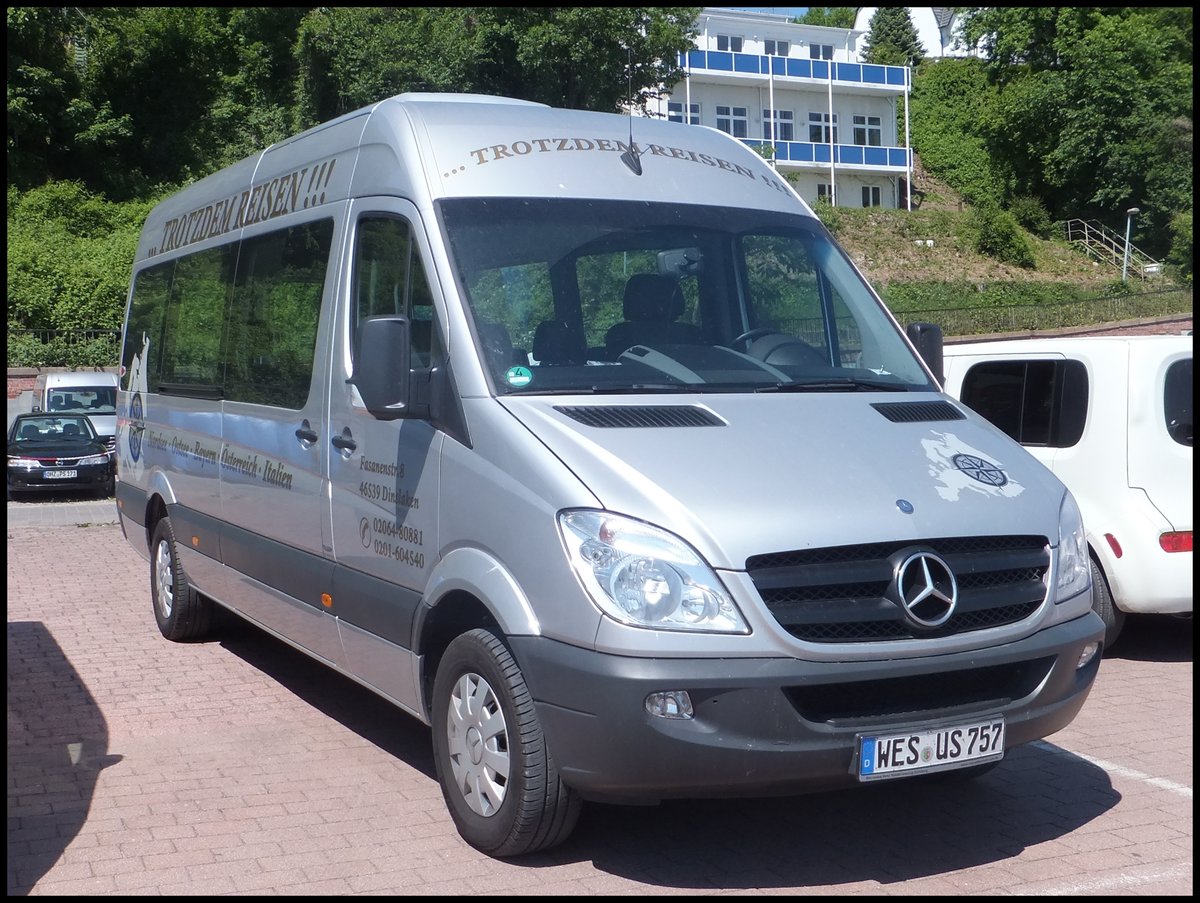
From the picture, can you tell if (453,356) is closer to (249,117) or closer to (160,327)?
(160,327)

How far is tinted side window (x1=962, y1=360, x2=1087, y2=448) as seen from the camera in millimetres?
8781

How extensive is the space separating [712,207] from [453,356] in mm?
1545

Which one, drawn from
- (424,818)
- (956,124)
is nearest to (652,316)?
(424,818)

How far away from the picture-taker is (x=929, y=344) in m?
6.42

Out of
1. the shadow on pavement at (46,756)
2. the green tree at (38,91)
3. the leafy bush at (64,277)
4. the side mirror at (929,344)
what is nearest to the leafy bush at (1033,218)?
the green tree at (38,91)

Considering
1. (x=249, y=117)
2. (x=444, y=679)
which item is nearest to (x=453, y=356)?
(x=444, y=679)

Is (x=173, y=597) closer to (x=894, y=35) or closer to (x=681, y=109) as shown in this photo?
(x=681, y=109)

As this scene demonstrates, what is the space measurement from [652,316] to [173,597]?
4924mm

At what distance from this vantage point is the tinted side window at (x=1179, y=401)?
841 cm

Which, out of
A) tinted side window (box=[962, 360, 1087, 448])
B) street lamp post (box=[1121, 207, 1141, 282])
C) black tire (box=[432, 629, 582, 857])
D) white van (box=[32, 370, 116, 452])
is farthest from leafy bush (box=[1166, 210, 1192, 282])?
black tire (box=[432, 629, 582, 857])

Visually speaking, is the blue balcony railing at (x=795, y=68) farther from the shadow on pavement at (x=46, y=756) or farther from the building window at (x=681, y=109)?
the shadow on pavement at (x=46, y=756)

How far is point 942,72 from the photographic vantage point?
257ft

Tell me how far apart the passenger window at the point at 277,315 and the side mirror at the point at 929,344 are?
2.74 metres

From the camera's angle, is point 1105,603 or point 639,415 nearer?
point 639,415
